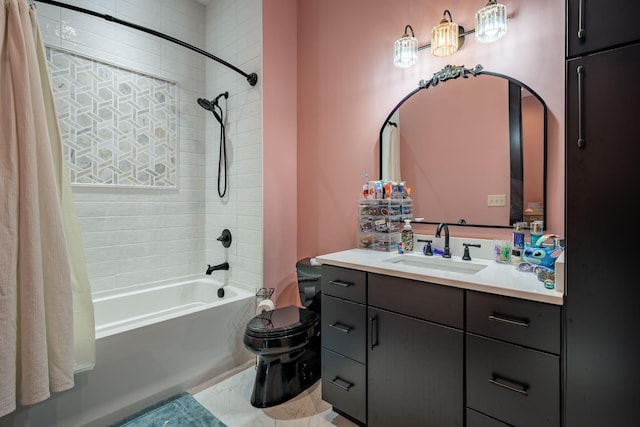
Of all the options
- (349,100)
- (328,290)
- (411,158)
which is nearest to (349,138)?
(349,100)

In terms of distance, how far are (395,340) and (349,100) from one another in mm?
1590

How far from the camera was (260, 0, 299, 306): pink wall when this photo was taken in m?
2.32

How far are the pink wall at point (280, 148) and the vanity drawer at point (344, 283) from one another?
2.54 feet

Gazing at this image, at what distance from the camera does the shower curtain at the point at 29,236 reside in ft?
4.11

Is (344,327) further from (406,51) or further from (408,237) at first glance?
(406,51)

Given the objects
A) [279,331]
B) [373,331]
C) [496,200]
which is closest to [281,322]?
[279,331]

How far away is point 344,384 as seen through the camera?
1610 millimetres

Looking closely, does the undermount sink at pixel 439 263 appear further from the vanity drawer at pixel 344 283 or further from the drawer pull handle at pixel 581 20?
the drawer pull handle at pixel 581 20

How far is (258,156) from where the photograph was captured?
2314 mm

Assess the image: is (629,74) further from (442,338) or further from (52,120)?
(52,120)

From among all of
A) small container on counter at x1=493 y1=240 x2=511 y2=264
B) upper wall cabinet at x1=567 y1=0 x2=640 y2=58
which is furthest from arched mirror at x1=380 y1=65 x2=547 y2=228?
upper wall cabinet at x1=567 y1=0 x2=640 y2=58

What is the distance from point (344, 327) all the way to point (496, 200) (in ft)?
3.37

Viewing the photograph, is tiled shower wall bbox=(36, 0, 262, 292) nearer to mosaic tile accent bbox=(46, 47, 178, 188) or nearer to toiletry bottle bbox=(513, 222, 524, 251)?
mosaic tile accent bbox=(46, 47, 178, 188)

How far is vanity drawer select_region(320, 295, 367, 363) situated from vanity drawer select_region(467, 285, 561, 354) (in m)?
0.51
